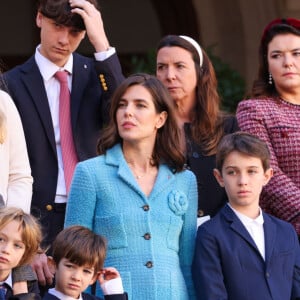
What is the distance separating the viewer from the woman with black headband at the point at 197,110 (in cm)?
691

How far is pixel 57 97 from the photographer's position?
6992 millimetres

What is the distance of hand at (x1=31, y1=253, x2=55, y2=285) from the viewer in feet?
21.7

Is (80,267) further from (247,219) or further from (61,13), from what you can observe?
(61,13)

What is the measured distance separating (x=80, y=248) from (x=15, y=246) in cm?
29

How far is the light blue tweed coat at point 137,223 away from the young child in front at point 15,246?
0.39m

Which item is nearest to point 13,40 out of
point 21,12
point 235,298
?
point 21,12

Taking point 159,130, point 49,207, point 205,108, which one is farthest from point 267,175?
point 49,207

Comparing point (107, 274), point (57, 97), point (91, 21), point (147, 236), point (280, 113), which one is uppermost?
point (91, 21)

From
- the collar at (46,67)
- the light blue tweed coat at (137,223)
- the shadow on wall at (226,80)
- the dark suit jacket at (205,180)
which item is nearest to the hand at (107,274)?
the light blue tweed coat at (137,223)

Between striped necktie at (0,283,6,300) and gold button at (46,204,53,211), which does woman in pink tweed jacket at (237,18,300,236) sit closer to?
gold button at (46,204,53,211)

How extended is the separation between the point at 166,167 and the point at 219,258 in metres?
0.52

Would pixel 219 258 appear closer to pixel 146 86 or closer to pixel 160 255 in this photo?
pixel 160 255

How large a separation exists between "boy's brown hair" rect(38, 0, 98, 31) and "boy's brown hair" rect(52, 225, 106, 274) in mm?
1295

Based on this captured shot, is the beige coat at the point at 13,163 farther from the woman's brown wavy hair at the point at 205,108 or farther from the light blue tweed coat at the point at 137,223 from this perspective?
the woman's brown wavy hair at the point at 205,108
